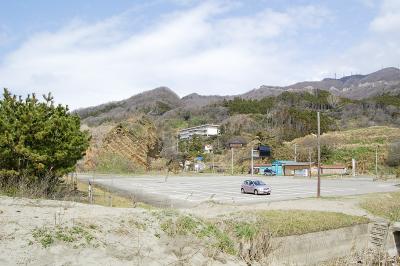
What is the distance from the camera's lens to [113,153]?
62.0 meters

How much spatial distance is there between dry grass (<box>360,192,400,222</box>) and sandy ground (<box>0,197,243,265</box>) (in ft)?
46.0

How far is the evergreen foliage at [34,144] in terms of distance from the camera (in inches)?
703

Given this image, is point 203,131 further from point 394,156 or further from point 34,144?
point 34,144

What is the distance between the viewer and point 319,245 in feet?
54.7

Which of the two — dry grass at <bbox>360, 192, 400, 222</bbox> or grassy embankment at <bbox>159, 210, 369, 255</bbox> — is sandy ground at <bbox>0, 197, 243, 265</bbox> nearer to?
grassy embankment at <bbox>159, 210, 369, 255</bbox>

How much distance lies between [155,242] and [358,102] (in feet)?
446

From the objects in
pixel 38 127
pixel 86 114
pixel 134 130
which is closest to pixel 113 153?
pixel 134 130

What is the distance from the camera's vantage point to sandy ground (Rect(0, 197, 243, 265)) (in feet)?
31.4

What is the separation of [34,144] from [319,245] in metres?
13.6

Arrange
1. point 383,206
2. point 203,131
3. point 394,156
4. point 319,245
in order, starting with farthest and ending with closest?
point 203,131 → point 394,156 → point 383,206 → point 319,245

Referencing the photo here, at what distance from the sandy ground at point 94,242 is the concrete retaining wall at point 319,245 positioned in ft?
11.4

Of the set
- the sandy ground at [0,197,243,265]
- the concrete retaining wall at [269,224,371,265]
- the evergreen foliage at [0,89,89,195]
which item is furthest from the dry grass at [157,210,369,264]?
the evergreen foliage at [0,89,89,195]

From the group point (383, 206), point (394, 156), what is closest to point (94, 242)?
point (383, 206)

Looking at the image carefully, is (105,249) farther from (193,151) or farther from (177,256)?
(193,151)
